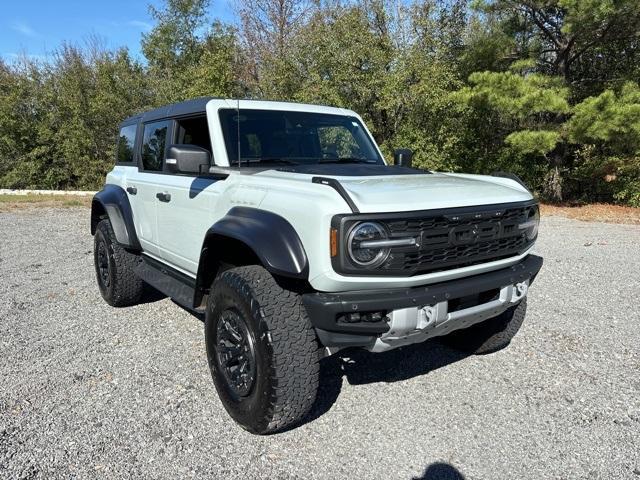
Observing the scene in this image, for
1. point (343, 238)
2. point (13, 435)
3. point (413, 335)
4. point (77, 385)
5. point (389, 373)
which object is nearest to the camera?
point (343, 238)

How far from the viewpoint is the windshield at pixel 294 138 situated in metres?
3.49

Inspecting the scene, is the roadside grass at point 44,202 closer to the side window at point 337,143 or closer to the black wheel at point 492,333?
the side window at point 337,143

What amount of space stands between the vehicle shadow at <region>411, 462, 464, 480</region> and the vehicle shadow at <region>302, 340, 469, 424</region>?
79 centimetres

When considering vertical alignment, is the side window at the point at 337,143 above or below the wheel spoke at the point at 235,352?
above

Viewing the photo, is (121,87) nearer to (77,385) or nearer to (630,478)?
(77,385)

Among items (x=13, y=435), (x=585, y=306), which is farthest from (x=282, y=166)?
(x=585, y=306)

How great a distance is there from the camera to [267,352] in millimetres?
2488

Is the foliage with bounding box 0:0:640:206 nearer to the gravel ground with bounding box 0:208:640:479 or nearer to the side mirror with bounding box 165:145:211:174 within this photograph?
the gravel ground with bounding box 0:208:640:479

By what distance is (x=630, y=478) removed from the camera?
2406mm

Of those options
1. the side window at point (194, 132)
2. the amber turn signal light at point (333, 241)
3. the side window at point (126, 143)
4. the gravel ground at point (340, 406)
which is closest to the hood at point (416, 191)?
the amber turn signal light at point (333, 241)

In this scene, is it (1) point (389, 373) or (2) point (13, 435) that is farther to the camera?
(1) point (389, 373)

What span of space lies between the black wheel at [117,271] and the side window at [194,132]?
1426 mm

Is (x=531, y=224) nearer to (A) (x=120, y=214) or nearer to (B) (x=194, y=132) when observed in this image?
(B) (x=194, y=132)

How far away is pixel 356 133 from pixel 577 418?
2648 mm
